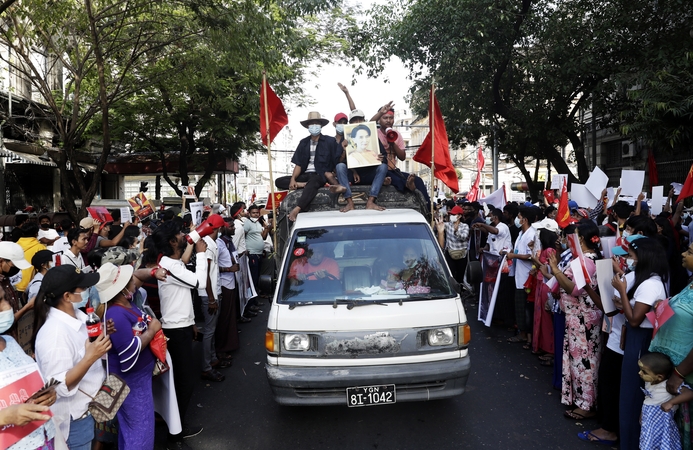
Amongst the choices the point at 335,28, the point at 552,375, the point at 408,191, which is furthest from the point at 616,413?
the point at 335,28

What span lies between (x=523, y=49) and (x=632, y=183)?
775cm

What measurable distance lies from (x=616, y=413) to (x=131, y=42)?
36.5ft

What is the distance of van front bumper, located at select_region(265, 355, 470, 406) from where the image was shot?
4.13 meters

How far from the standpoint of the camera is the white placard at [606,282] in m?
3.93

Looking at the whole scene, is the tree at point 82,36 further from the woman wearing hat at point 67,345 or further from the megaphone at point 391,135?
the woman wearing hat at point 67,345

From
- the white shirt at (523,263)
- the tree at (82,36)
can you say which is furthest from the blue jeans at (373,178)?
the tree at (82,36)

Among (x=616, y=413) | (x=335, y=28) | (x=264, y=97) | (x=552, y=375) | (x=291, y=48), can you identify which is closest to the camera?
(x=616, y=413)

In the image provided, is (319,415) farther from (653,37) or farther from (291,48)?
(291,48)

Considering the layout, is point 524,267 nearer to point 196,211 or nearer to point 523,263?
point 523,263

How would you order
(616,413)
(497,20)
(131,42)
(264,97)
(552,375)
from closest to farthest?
(616,413) → (552,375) → (264,97) → (131,42) → (497,20)

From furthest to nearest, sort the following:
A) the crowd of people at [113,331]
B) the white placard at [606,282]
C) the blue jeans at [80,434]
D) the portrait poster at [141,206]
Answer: the portrait poster at [141,206]
the white placard at [606,282]
the blue jeans at [80,434]
the crowd of people at [113,331]

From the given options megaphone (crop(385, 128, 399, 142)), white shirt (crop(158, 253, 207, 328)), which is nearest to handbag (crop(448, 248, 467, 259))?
megaphone (crop(385, 128, 399, 142))

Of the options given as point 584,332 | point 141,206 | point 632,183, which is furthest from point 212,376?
point 632,183

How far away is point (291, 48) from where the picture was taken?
1564cm
